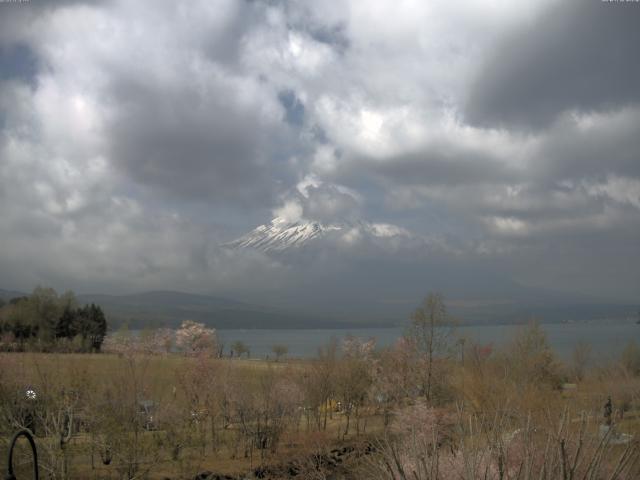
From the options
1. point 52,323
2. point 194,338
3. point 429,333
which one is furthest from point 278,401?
point 52,323

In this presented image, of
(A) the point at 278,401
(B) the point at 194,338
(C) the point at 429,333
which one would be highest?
(C) the point at 429,333

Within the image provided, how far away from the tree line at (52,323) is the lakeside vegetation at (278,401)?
1325 inches

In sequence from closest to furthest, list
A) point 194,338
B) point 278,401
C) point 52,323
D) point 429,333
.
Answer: point 278,401 → point 429,333 → point 194,338 → point 52,323

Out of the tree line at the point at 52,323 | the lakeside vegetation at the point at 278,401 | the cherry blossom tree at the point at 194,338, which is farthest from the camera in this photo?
the tree line at the point at 52,323

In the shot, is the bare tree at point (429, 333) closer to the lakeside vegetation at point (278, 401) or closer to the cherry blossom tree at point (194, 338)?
the lakeside vegetation at point (278, 401)

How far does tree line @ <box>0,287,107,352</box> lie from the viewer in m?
94.2

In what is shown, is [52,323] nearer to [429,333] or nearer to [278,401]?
[278,401]

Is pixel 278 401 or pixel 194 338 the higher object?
pixel 194 338

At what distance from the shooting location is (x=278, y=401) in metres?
47.2

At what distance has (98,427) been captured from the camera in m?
34.2

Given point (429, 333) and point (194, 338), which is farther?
point (194, 338)

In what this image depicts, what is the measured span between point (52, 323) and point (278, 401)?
220 feet

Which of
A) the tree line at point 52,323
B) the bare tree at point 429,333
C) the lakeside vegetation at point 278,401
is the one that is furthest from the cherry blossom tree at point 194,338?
the bare tree at point 429,333

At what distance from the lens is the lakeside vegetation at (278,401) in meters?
33.8
